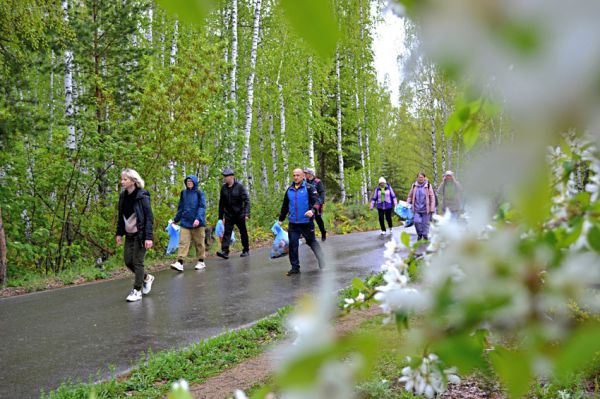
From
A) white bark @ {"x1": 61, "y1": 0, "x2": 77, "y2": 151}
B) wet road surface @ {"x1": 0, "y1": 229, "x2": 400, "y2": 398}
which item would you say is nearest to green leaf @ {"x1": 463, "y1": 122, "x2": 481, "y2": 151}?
wet road surface @ {"x1": 0, "y1": 229, "x2": 400, "y2": 398}

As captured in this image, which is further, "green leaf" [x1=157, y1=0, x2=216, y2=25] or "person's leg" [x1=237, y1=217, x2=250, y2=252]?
"person's leg" [x1=237, y1=217, x2=250, y2=252]

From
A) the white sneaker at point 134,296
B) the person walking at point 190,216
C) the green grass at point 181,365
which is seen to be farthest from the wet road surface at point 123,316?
the person walking at point 190,216

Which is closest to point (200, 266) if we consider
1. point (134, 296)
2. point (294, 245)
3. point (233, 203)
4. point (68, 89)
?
point (233, 203)

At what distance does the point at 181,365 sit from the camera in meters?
4.30

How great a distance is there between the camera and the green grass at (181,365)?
381 centimetres

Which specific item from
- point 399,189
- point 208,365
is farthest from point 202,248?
point 399,189

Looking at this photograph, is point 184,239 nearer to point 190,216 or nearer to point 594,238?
point 190,216

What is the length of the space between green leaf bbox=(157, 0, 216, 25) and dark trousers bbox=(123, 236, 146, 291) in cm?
651

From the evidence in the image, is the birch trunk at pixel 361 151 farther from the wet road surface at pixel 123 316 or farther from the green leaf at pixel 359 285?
the green leaf at pixel 359 285

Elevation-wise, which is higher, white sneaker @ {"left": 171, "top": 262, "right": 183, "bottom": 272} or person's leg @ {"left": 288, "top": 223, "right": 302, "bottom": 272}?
person's leg @ {"left": 288, "top": 223, "right": 302, "bottom": 272}

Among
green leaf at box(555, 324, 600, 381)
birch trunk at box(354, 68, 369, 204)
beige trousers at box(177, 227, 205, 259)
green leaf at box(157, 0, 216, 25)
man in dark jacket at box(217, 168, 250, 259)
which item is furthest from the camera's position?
birch trunk at box(354, 68, 369, 204)

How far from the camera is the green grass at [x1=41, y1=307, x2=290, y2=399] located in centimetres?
381

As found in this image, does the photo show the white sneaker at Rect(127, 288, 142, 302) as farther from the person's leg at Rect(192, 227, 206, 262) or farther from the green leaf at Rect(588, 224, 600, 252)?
the green leaf at Rect(588, 224, 600, 252)

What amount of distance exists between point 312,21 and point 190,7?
7.1 inches
